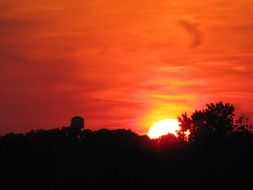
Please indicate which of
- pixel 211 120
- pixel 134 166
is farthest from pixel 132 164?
pixel 211 120

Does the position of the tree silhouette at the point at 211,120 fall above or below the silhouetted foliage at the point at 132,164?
above

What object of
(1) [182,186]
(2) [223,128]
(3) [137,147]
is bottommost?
(1) [182,186]

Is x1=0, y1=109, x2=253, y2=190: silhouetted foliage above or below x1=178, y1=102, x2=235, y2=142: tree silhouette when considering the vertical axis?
below

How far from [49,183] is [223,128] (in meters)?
29.1

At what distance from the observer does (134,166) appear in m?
79.1

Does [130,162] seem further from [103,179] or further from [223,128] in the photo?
[223,128]

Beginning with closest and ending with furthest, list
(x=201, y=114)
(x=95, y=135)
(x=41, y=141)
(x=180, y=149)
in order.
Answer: (x=180, y=149) < (x=41, y=141) < (x=201, y=114) < (x=95, y=135)

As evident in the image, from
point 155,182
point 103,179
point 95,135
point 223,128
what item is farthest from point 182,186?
point 95,135

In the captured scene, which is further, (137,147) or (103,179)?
(137,147)

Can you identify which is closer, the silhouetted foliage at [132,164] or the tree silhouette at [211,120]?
the silhouetted foliage at [132,164]

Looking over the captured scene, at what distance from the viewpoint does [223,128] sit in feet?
364

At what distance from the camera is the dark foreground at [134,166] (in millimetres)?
76500

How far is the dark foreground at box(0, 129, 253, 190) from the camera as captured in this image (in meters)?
76.5

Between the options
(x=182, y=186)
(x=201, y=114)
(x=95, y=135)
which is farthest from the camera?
(x=95, y=135)
